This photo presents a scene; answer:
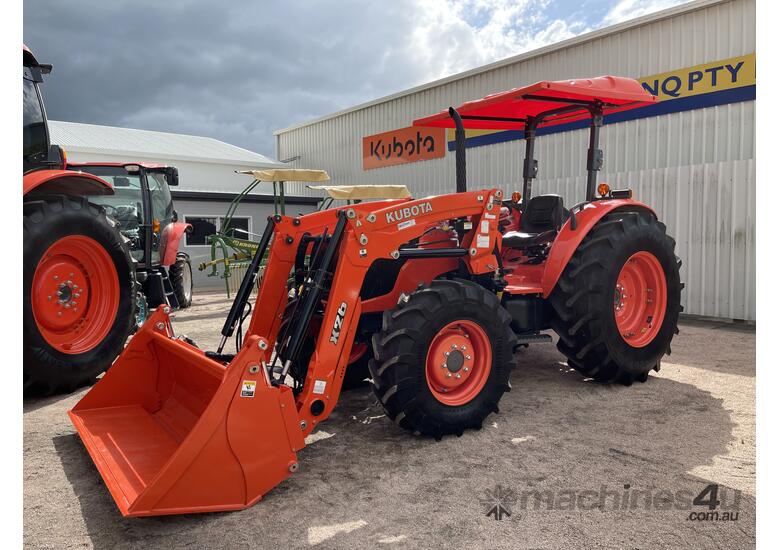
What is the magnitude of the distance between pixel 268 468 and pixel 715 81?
324 inches

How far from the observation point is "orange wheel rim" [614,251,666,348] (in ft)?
16.5

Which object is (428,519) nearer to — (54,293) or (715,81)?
(54,293)

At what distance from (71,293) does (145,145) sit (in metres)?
18.0

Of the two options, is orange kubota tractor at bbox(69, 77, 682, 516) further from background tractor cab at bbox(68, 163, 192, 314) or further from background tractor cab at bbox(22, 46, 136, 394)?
background tractor cab at bbox(68, 163, 192, 314)

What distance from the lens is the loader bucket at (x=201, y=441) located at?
2617mm

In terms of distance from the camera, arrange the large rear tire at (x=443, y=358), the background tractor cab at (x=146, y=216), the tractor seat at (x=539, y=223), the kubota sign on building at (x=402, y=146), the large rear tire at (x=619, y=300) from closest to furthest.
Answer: the large rear tire at (x=443, y=358), the large rear tire at (x=619, y=300), the tractor seat at (x=539, y=223), the background tractor cab at (x=146, y=216), the kubota sign on building at (x=402, y=146)

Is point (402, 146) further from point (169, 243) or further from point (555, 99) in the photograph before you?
point (555, 99)

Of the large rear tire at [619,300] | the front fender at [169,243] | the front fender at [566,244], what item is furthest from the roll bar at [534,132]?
the front fender at [169,243]

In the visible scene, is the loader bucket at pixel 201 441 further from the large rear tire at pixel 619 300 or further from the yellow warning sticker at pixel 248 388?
the large rear tire at pixel 619 300

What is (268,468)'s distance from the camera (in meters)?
2.86

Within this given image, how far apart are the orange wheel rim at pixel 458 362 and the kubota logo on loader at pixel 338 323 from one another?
1.87ft

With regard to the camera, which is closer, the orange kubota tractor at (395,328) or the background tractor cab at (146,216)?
the orange kubota tractor at (395,328)

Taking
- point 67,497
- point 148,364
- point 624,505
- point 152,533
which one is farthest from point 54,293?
point 624,505

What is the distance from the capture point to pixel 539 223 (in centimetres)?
536
